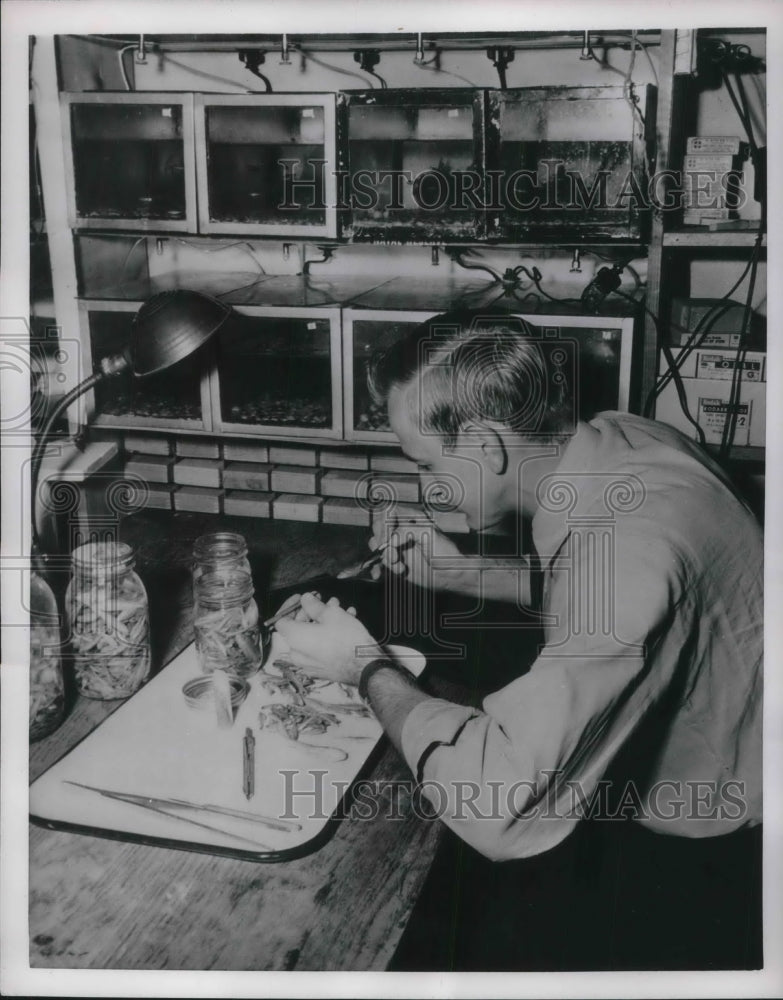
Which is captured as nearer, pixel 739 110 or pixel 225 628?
pixel 225 628

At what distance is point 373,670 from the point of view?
1.15 m

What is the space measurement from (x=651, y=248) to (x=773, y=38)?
652mm

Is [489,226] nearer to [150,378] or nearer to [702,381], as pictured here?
[702,381]

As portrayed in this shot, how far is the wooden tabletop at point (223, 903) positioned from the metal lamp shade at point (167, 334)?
0.75 meters

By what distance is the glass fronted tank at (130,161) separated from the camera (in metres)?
1.89

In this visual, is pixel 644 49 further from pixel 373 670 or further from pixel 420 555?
pixel 373 670

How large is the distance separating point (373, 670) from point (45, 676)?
17.5 inches

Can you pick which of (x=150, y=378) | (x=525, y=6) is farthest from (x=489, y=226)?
(x=150, y=378)

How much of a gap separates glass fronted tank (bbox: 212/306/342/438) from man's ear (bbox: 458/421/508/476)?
774 millimetres

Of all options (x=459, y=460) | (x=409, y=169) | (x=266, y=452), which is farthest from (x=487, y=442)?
(x=266, y=452)

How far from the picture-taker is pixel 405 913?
866 mm

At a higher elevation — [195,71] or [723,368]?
[195,71]

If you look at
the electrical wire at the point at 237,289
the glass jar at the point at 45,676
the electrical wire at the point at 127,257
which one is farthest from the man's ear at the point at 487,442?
the electrical wire at the point at 127,257

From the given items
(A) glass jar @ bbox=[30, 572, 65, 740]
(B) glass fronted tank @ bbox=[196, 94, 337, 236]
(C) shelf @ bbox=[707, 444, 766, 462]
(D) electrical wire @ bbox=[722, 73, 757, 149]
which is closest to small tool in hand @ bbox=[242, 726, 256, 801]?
(A) glass jar @ bbox=[30, 572, 65, 740]
